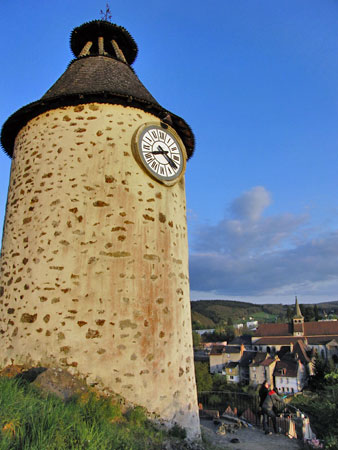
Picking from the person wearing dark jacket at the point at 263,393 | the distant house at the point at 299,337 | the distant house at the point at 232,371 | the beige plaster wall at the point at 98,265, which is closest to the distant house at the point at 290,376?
the distant house at the point at 232,371

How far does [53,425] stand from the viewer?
2695 mm

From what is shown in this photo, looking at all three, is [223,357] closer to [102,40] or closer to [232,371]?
[232,371]

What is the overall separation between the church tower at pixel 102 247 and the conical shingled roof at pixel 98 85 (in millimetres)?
41

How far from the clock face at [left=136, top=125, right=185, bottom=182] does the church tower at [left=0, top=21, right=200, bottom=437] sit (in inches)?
1.1

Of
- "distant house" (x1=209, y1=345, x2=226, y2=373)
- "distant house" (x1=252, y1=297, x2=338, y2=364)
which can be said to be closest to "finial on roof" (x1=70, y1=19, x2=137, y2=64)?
"distant house" (x1=209, y1=345, x2=226, y2=373)

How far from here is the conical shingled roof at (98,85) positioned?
6355 mm

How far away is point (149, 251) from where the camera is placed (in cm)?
565

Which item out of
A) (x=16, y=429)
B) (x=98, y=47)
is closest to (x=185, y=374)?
(x=16, y=429)

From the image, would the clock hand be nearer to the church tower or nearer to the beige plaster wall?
the church tower

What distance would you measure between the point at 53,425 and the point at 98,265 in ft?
9.00

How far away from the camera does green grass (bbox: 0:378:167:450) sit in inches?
97.9

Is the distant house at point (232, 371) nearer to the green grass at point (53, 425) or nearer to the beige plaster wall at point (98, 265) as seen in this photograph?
the beige plaster wall at point (98, 265)

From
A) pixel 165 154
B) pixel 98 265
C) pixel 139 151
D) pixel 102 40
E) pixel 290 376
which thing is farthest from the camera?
pixel 290 376

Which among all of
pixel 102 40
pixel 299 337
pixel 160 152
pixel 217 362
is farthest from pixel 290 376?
pixel 102 40
